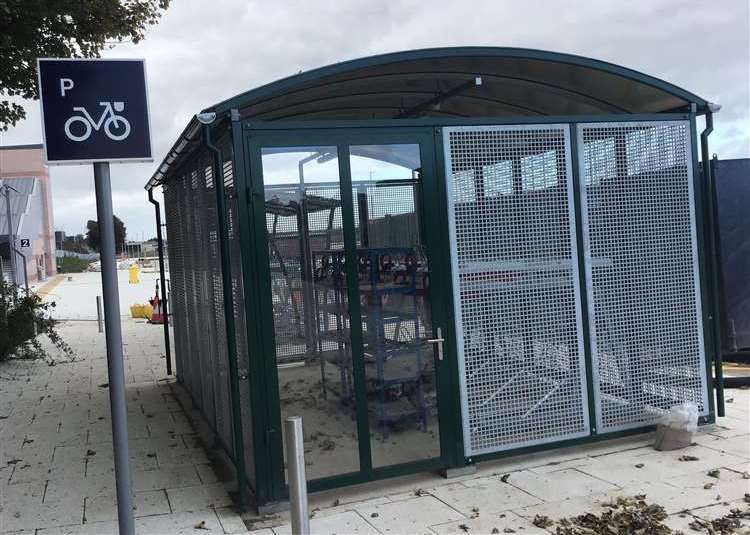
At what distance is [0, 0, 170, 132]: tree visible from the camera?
7.56 metres

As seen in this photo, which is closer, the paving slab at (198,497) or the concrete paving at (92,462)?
the concrete paving at (92,462)

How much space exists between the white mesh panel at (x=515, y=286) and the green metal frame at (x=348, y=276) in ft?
0.24

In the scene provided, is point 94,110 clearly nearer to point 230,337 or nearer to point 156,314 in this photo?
point 230,337

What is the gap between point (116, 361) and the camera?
3.25 meters

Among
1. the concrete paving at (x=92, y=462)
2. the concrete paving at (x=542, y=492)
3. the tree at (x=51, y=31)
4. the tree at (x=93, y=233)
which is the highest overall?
the tree at (x=93, y=233)

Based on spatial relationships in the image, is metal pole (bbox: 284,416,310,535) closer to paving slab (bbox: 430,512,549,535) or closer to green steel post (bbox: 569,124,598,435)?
paving slab (bbox: 430,512,549,535)

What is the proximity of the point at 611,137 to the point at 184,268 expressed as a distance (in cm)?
465

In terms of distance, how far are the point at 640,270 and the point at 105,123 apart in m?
4.27

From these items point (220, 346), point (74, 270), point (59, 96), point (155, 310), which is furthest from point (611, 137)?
point (74, 270)

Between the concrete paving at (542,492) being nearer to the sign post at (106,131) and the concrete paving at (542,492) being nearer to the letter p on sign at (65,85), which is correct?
the sign post at (106,131)

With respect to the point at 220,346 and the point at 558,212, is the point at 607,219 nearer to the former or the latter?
the point at 558,212

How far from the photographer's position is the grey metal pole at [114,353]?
10.7 ft

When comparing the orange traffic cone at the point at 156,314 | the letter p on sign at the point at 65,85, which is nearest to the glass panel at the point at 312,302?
the letter p on sign at the point at 65,85

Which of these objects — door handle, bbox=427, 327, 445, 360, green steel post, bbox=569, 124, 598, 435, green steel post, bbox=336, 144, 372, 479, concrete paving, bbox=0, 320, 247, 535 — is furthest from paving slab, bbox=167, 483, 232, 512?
green steel post, bbox=569, 124, 598, 435
